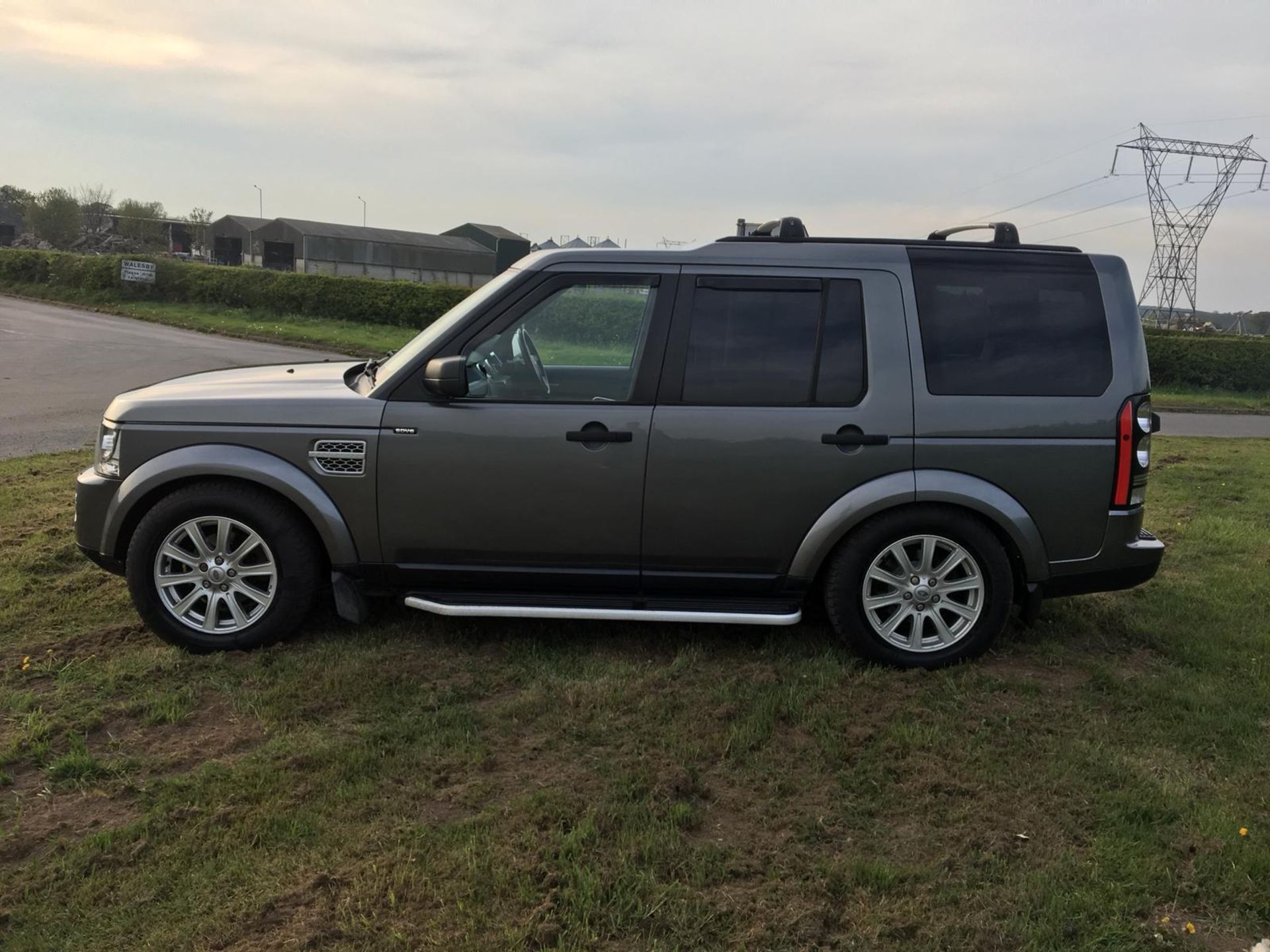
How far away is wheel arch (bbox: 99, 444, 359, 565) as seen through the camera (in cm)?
441

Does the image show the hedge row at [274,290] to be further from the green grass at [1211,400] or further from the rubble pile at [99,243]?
the rubble pile at [99,243]

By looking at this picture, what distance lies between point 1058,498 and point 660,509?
1.84m

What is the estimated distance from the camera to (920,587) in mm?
4551

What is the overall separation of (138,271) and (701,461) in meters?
29.8

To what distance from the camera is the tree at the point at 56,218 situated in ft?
201

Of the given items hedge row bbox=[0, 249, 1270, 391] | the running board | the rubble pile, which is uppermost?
the rubble pile

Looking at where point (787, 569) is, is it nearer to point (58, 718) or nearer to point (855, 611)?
point (855, 611)

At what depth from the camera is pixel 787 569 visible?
4.54m

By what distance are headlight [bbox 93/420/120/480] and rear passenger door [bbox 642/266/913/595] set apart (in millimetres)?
2489

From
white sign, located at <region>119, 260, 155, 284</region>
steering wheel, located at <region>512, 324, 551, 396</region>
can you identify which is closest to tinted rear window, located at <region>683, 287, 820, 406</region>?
steering wheel, located at <region>512, 324, 551, 396</region>

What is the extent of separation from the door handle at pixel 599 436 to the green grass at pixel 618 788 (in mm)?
1044

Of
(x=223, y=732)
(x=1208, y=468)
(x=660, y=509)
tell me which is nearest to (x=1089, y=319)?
(x=660, y=509)

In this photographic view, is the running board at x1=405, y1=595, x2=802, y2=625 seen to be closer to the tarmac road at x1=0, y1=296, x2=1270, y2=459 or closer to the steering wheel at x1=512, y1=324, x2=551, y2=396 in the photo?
the steering wheel at x1=512, y1=324, x2=551, y2=396

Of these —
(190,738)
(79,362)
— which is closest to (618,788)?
(190,738)
